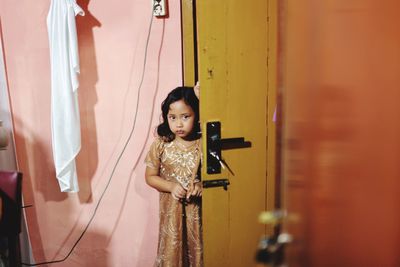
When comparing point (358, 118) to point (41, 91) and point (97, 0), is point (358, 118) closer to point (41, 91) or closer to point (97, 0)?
point (97, 0)

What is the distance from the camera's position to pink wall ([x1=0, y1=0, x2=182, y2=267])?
6.61ft

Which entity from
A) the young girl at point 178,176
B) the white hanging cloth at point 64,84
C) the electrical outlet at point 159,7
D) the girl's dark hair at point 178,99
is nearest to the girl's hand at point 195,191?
the young girl at point 178,176

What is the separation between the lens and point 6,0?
6.55 feet

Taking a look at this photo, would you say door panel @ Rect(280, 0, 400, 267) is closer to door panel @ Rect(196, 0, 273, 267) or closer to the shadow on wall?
door panel @ Rect(196, 0, 273, 267)

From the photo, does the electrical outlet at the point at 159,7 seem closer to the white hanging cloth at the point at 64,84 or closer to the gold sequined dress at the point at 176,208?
the white hanging cloth at the point at 64,84

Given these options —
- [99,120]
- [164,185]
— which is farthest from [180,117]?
[99,120]

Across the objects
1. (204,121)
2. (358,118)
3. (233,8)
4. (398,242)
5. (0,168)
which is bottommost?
(0,168)

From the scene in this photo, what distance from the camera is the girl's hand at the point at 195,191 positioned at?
1.76 m

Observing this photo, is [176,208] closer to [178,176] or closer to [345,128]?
[178,176]

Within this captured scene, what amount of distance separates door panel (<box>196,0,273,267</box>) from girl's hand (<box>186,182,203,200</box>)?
0.04 metres

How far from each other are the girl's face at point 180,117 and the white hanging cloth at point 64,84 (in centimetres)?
53

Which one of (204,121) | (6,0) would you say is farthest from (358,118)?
(6,0)

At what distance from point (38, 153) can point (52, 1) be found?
2.83ft

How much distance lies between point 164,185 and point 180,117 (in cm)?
33
